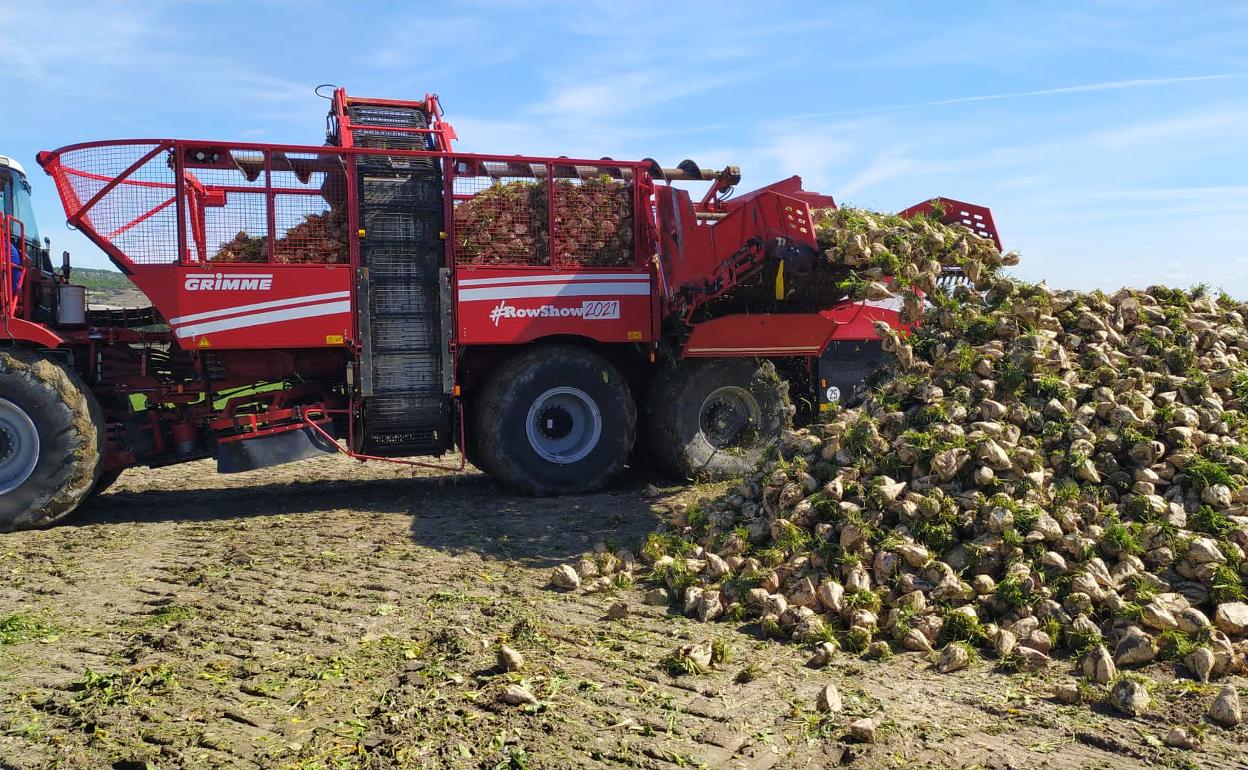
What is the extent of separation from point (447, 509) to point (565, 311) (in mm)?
2039

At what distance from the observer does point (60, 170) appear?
796 cm

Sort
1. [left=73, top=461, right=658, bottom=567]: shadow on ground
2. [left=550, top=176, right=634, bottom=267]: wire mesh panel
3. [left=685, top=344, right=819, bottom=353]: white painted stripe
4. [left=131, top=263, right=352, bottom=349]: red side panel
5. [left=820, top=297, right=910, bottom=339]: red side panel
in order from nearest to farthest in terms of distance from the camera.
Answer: [left=73, top=461, right=658, bottom=567]: shadow on ground < [left=131, top=263, right=352, bottom=349]: red side panel < [left=550, top=176, right=634, bottom=267]: wire mesh panel < [left=685, top=344, right=819, bottom=353]: white painted stripe < [left=820, top=297, right=910, bottom=339]: red side panel

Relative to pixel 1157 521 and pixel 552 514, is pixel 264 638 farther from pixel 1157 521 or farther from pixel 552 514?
pixel 1157 521

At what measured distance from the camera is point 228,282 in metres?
8.09

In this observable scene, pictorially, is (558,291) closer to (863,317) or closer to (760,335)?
(760,335)

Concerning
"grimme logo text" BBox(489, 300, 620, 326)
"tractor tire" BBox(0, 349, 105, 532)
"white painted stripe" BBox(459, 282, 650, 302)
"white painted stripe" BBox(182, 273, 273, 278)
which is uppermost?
"white painted stripe" BBox(182, 273, 273, 278)

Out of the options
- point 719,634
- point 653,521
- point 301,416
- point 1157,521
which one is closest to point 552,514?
point 653,521

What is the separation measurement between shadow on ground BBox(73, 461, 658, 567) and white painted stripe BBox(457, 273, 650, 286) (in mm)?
1950

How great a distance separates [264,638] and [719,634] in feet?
7.65

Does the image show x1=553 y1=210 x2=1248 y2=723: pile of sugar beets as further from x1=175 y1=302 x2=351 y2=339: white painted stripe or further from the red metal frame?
x1=175 y1=302 x2=351 y2=339: white painted stripe

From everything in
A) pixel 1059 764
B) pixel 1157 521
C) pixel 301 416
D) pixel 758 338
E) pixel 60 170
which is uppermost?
pixel 60 170

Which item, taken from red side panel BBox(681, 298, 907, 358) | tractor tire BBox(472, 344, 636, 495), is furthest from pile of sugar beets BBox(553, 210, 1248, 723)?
tractor tire BBox(472, 344, 636, 495)

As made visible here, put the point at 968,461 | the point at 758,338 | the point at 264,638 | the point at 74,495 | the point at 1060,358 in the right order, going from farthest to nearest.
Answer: the point at 758,338
the point at 74,495
the point at 1060,358
the point at 968,461
the point at 264,638

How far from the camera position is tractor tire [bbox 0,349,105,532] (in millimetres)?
7707
